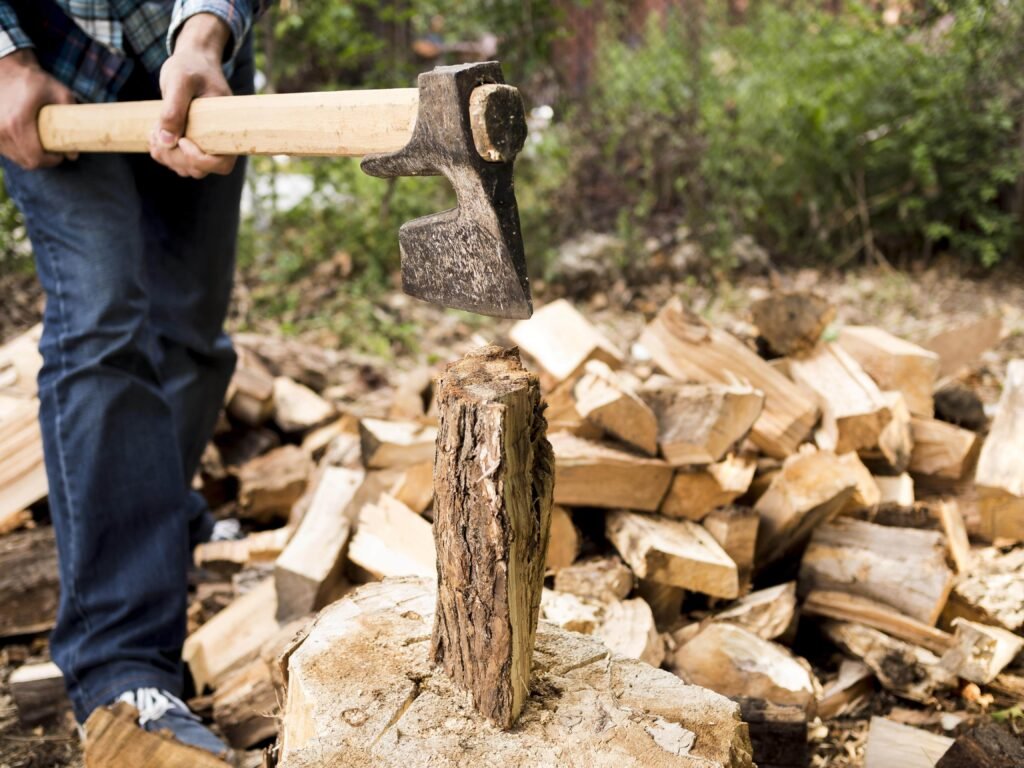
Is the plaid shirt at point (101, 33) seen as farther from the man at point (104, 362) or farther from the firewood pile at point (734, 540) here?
the firewood pile at point (734, 540)

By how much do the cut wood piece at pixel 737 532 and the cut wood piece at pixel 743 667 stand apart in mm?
217

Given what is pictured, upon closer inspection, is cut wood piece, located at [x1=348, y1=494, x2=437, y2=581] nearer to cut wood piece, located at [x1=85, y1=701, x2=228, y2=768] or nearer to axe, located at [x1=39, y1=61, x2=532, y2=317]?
cut wood piece, located at [x1=85, y1=701, x2=228, y2=768]

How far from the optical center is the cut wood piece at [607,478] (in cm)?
211

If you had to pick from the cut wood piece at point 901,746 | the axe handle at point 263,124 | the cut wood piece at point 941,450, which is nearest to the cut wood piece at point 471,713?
the cut wood piece at point 901,746

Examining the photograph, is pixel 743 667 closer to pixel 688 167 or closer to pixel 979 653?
pixel 979 653

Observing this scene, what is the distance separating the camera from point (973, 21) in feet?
14.5

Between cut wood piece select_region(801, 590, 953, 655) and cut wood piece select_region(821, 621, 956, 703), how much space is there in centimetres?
2

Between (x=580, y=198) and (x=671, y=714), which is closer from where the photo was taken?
(x=671, y=714)

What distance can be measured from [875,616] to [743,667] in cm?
42

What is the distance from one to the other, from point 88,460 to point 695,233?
4.10 meters

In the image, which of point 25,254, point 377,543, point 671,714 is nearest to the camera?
point 671,714

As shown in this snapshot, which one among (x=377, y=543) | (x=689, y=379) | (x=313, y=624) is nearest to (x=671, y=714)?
(x=313, y=624)

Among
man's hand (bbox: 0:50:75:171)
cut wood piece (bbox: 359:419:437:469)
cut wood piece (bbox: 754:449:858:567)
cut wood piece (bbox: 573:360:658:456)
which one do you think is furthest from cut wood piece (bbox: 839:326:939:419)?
man's hand (bbox: 0:50:75:171)

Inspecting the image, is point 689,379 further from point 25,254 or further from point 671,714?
point 25,254
